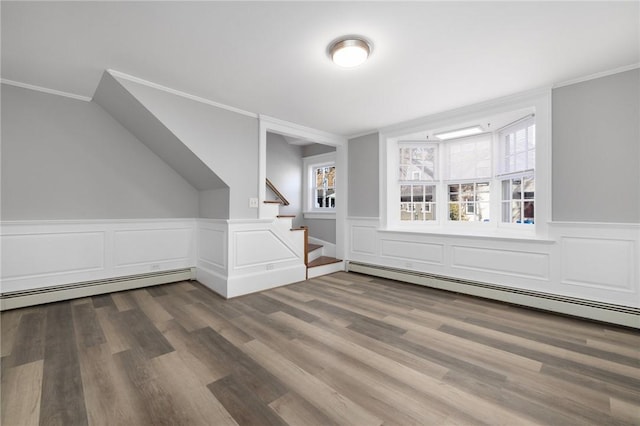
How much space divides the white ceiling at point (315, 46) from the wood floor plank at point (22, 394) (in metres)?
2.44

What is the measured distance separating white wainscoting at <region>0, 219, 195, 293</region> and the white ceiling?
1.63 metres

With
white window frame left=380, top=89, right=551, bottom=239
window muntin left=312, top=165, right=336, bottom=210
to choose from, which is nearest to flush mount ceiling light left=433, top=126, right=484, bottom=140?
white window frame left=380, top=89, right=551, bottom=239

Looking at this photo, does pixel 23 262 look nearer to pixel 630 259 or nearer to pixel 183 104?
pixel 183 104

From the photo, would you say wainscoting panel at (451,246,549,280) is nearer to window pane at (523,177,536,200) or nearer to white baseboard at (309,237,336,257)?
window pane at (523,177,536,200)

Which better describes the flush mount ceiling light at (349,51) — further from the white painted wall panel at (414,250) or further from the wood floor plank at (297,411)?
the white painted wall panel at (414,250)

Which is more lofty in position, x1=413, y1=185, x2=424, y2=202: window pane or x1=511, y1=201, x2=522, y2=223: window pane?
x1=413, y1=185, x2=424, y2=202: window pane

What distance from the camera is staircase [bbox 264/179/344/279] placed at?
4128 mm

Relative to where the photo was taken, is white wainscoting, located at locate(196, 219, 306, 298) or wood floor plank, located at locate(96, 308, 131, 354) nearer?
wood floor plank, located at locate(96, 308, 131, 354)

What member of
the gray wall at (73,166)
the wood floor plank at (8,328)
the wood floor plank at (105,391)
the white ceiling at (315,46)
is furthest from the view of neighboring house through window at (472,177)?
the wood floor plank at (8,328)

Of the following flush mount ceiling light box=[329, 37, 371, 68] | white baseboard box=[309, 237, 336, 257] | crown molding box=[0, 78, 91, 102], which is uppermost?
crown molding box=[0, 78, 91, 102]

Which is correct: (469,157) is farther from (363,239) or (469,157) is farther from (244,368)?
(244,368)

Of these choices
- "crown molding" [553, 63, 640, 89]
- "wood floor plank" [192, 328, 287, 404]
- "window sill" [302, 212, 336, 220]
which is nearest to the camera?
"wood floor plank" [192, 328, 287, 404]

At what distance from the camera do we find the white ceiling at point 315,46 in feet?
6.06

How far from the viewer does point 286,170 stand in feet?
19.6
